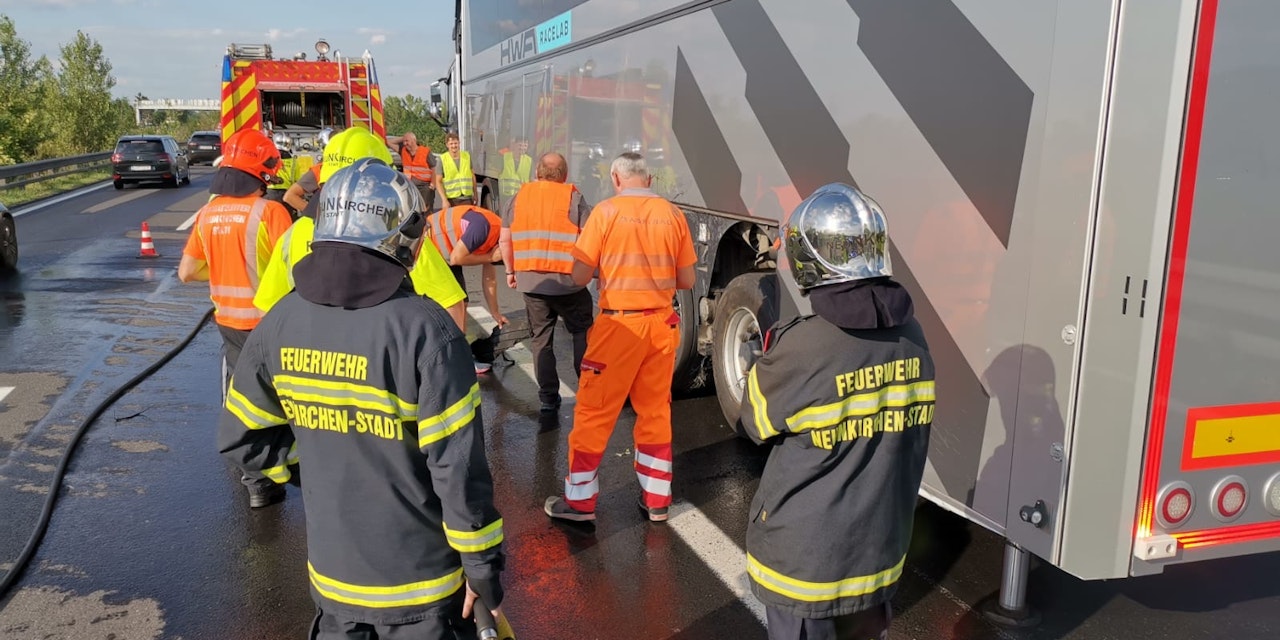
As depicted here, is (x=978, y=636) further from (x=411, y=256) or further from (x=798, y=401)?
(x=411, y=256)

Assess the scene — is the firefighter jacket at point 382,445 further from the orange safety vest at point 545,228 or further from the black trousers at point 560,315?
the black trousers at point 560,315

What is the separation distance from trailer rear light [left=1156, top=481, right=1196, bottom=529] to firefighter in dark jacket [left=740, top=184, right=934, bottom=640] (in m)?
1.06

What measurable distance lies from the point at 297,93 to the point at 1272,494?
1959 cm

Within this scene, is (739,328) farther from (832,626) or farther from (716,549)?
(832,626)

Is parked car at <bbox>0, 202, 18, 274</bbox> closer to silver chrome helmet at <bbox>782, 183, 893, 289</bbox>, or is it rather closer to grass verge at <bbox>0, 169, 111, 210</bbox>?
grass verge at <bbox>0, 169, 111, 210</bbox>

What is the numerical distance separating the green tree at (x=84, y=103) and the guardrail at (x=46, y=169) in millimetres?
4195

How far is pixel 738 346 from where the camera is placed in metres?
5.77

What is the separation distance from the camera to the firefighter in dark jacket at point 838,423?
242cm

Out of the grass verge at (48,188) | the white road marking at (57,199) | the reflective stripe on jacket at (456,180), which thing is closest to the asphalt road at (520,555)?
the reflective stripe on jacket at (456,180)

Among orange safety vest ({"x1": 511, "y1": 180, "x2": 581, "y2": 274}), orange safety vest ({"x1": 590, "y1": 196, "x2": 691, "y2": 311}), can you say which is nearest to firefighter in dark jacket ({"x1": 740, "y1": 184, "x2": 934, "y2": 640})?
orange safety vest ({"x1": 590, "y1": 196, "x2": 691, "y2": 311})

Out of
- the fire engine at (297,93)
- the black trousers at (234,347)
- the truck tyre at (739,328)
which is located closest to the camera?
the black trousers at (234,347)

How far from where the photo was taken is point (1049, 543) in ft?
10.3

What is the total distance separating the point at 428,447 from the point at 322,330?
0.38 metres

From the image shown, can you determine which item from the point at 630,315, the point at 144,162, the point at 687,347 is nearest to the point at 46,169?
the point at 144,162
